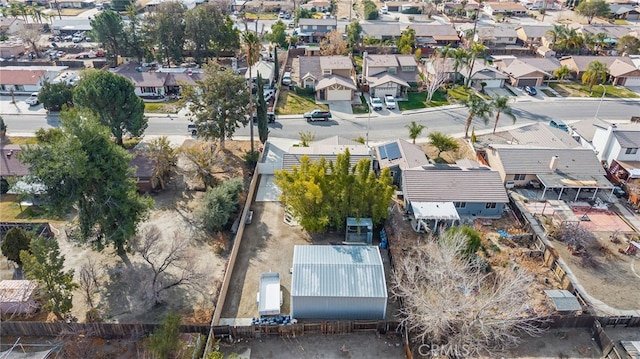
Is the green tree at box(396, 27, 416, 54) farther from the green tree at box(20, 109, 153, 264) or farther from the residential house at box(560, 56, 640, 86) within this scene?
the green tree at box(20, 109, 153, 264)

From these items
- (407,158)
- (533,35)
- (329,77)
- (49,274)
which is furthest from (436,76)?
(49,274)

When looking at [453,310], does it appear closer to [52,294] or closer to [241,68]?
[52,294]

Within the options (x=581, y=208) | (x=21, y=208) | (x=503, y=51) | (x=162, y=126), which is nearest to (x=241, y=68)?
(x=162, y=126)

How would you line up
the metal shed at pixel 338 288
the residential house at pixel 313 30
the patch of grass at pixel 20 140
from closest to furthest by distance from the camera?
the metal shed at pixel 338 288 < the patch of grass at pixel 20 140 < the residential house at pixel 313 30

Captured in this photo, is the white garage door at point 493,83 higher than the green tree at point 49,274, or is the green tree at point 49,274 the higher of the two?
the white garage door at point 493,83

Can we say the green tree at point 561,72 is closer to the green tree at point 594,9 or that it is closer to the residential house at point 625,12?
the green tree at point 594,9

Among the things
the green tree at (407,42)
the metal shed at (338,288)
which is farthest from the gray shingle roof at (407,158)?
the green tree at (407,42)

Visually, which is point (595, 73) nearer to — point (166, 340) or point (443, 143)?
point (443, 143)

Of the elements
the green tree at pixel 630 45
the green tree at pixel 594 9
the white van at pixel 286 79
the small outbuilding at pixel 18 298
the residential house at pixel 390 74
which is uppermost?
the green tree at pixel 594 9
